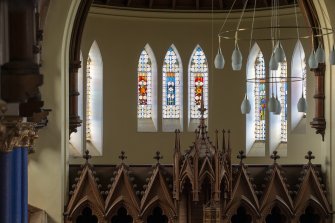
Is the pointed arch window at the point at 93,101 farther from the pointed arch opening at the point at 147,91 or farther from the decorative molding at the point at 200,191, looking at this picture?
the decorative molding at the point at 200,191

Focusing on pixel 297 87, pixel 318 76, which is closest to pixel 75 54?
pixel 318 76

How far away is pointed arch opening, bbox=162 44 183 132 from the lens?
3108cm

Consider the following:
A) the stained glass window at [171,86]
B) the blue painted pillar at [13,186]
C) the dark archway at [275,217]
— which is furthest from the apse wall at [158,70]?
the blue painted pillar at [13,186]

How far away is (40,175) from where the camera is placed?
72.0 ft

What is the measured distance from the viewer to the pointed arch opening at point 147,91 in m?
30.9

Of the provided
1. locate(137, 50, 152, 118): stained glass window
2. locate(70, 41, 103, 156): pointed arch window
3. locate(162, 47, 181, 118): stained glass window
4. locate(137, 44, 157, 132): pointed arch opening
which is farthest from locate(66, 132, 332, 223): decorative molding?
locate(162, 47, 181, 118): stained glass window

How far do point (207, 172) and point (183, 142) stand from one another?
9376 mm

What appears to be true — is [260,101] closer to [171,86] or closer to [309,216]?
[171,86]

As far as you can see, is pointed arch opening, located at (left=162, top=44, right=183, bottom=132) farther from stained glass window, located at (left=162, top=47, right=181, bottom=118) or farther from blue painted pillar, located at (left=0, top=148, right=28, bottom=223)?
blue painted pillar, located at (left=0, top=148, right=28, bottom=223)

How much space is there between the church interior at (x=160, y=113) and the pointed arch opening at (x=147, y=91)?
0.16 feet

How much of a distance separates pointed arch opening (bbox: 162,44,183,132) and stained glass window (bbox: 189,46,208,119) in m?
0.40

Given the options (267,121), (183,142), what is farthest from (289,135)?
(183,142)

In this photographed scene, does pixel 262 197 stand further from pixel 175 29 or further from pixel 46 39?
pixel 175 29

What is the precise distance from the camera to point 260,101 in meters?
31.1
